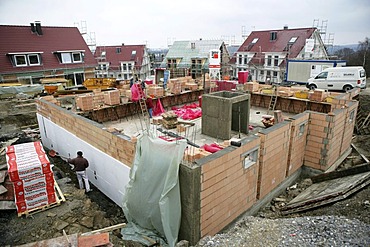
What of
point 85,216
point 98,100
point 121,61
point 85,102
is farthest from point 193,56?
point 85,216

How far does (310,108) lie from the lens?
1479 cm

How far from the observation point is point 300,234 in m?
5.04

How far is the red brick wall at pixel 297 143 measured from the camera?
8.70 m

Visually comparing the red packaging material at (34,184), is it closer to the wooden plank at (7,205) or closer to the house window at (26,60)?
the wooden plank at (7,205)

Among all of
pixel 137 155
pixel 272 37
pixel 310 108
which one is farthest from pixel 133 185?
pixel 272 37

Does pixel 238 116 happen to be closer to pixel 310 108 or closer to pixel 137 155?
pixel 310 108

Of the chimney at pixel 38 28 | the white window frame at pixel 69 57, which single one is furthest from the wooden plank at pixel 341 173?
the chimney at pixel 38 28

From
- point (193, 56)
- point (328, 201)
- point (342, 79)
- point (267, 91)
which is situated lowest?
point (328, 201)

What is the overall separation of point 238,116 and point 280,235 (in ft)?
26.4

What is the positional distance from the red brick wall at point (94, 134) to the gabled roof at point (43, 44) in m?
18.0

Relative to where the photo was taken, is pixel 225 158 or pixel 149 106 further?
pixel 149 106

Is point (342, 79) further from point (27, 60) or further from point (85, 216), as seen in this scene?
point (27, 60)

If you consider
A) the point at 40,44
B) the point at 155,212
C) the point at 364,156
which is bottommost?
the point at 364,156

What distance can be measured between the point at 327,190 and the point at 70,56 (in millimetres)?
27942
